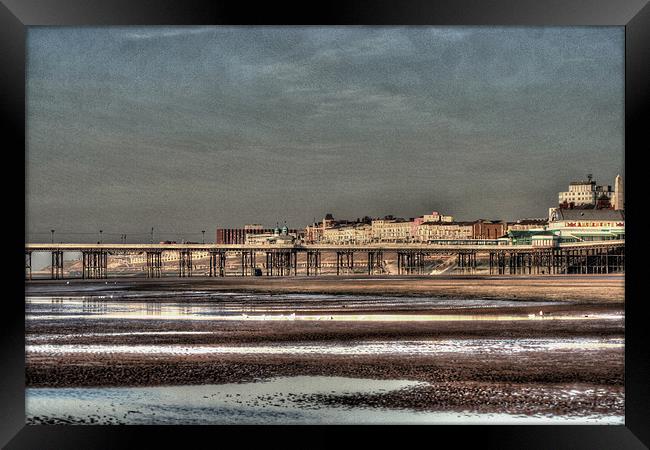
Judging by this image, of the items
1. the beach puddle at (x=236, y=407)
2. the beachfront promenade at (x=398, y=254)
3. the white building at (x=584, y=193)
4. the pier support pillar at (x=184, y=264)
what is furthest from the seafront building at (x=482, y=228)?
the beach puddle at (x=236, y=407)

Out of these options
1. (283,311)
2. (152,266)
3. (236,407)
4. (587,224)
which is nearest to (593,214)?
(587,224)

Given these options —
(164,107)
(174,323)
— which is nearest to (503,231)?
(164,107)

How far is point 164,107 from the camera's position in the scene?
56969 millimetres

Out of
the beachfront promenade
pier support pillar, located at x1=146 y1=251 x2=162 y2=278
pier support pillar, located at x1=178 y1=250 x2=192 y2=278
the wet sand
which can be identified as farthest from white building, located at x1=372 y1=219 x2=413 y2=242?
the wet sand

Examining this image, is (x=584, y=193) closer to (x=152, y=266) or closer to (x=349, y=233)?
(x=349, y=233)

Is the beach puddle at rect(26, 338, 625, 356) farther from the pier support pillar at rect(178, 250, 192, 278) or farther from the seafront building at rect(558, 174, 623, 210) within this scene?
the seafront building at rect(558, 174, 623, 210)

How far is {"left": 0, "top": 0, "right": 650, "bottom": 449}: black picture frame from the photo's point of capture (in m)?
6.59

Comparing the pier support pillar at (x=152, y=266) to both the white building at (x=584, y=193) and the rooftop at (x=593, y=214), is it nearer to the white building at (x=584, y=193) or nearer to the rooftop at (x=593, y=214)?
the rooftop at (x=593, y=214)

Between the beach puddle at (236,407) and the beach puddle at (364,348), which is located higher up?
the beach puddle at (364,348)
